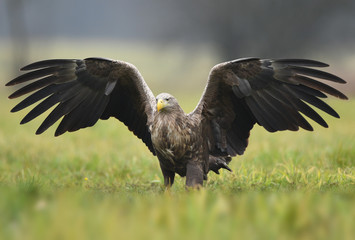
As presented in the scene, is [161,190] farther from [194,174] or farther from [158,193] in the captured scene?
[194,174]

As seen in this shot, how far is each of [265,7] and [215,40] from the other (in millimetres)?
4210

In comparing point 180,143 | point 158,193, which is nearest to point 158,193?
point 158,193

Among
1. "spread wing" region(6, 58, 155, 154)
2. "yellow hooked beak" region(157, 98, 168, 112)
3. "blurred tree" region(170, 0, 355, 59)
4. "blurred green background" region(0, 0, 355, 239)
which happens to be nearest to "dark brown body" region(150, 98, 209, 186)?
"yellow hooked beak" region(157, 98, 168, 112)

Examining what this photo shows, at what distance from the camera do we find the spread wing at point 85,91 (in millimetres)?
5629

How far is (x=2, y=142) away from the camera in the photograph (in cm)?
962

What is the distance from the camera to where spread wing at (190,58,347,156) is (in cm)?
538

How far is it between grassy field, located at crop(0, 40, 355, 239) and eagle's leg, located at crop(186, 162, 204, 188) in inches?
7.5

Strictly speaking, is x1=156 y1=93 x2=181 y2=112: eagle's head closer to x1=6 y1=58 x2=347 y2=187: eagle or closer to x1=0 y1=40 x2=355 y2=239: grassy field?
x1=6 y1=58 x2=347 y2=187: eagle

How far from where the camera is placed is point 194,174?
5453 millimetres

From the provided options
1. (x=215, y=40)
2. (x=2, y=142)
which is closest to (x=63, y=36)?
(x=215, y=40)

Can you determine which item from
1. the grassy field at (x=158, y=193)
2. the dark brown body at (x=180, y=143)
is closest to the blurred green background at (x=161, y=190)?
the grassy field at (x=158, y=193)

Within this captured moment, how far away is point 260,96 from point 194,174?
44.5 inches

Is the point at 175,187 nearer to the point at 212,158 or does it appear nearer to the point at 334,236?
the point at 212,158

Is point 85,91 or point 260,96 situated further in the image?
point 85,91
